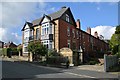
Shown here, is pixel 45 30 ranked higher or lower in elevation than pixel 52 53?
higher

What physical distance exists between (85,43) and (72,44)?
9.41m

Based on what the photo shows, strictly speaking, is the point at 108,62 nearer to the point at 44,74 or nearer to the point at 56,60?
the point at 56,60

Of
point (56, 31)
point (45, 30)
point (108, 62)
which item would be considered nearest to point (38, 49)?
point (56, 31)

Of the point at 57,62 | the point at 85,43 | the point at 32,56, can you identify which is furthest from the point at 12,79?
the point at 85,43

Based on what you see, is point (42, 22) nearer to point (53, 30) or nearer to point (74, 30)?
point (53, 30)

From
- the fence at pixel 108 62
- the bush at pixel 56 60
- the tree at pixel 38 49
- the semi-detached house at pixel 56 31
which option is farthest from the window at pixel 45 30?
the fence at pixel 108 62

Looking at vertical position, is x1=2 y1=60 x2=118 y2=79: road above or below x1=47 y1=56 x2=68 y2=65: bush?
below

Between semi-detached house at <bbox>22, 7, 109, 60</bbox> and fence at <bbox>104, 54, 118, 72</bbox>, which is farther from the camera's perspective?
semi-detached house at <bbox>22, 7, 109, 60</bbox>

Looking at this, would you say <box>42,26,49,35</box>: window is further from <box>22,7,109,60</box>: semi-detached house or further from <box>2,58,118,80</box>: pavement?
<box>2,58,118,80</box>: pavement

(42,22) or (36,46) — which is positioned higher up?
(42,22)

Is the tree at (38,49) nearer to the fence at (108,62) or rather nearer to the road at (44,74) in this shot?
the fence at (108,62)

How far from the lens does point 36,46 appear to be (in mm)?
37188

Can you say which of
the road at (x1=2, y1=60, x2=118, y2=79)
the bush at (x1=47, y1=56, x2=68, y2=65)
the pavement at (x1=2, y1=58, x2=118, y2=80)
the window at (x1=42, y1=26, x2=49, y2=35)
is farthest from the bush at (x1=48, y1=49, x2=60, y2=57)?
the road at (x1=2, y1=60, x2=118, y2=79)

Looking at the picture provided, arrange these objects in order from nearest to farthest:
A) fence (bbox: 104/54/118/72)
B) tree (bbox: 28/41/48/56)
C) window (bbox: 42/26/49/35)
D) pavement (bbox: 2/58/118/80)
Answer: pavement (bbox: 2/58/118/80) → fence (bbox: 104/54/118/72) → tree (bbox: 28/41/48/56) → window (bbox: 42/26/49/35)
